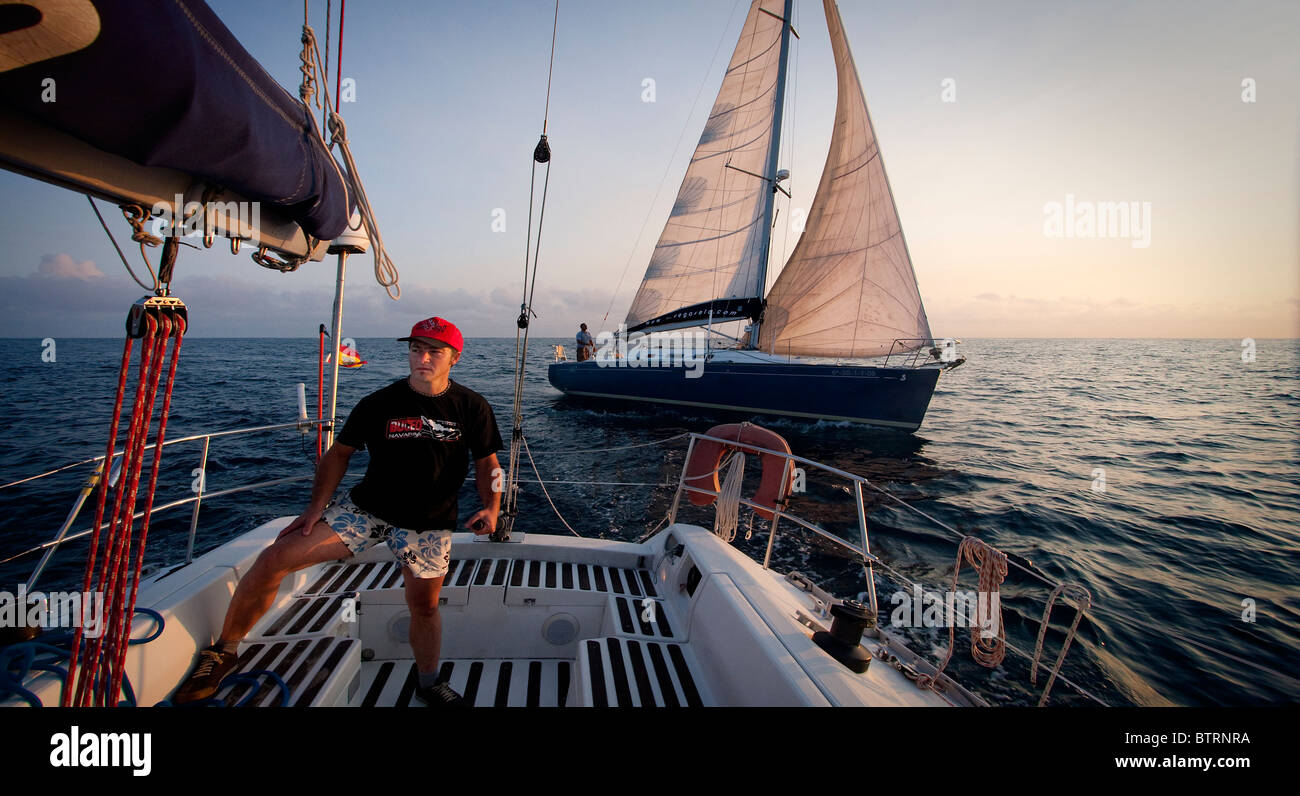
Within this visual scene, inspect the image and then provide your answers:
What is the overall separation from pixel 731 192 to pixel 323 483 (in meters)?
17.0

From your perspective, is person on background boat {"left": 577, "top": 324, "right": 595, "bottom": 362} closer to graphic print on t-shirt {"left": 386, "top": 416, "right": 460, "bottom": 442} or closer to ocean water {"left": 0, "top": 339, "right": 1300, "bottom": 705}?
ocean water {"left": 0, "top": 339, "right": 1300, "bottom": 705}

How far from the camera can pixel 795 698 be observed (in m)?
1.57

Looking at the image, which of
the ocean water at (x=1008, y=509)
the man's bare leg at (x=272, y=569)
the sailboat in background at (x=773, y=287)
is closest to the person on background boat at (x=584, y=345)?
the sailboat in background at (x=773, y=287)

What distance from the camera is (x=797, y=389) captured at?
14773 mm

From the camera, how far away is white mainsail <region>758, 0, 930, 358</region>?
1362 centimetres

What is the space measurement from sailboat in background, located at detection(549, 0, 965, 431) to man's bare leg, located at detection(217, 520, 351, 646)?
46.1 feet

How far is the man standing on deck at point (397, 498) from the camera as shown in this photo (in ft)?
6.51

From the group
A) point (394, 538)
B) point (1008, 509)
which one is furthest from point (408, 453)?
point (1008, 509)

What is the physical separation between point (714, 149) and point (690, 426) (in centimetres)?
1036

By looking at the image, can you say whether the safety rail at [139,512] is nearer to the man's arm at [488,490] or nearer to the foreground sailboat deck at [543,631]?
the foreground sailboat deck at [543,631]

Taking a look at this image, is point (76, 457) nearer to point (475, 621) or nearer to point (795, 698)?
point (475, 621)
